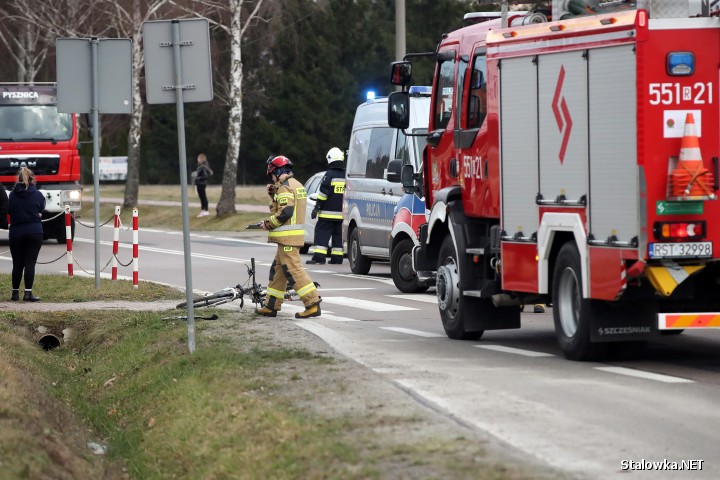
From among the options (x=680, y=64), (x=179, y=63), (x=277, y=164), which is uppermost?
(x=179, y=63)

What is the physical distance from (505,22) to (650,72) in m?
2.99

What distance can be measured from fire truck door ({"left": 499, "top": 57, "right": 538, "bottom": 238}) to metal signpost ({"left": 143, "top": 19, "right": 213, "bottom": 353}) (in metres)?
2.69

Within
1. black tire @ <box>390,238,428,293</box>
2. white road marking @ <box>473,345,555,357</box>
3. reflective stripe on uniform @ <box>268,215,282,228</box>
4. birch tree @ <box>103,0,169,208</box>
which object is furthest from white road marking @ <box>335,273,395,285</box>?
birch tree @ <box>103,0,169,208</box>

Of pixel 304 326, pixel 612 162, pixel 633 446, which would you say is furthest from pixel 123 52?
pixel 633 446

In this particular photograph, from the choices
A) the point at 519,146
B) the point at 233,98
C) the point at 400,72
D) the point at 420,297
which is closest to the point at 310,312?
the point at 400,72

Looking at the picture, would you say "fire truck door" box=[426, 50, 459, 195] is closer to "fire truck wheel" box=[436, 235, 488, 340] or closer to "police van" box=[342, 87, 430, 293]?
"fire truck wheel" box=[436, 235, 488, 340]

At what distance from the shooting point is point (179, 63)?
12.2 metres

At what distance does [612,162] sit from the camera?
1116cm

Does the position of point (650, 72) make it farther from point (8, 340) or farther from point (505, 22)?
point (8, 340)

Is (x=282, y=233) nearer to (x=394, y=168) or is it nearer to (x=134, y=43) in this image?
(x=394, y=168)

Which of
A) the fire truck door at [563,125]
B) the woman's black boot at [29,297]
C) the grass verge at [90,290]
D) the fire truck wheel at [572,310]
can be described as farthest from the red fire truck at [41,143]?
the fire truck wheel at [572,310]

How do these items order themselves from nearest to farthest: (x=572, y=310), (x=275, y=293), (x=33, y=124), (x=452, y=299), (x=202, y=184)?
(x=572, y=310) → (x=452, y=299) → (x=275, y=293) → (x=33, y=124) → (x=202, y=184)

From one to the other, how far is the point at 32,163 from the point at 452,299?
741 inches

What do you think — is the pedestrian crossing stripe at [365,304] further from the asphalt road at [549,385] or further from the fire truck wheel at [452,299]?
the fire truck wheel at [452,299]
